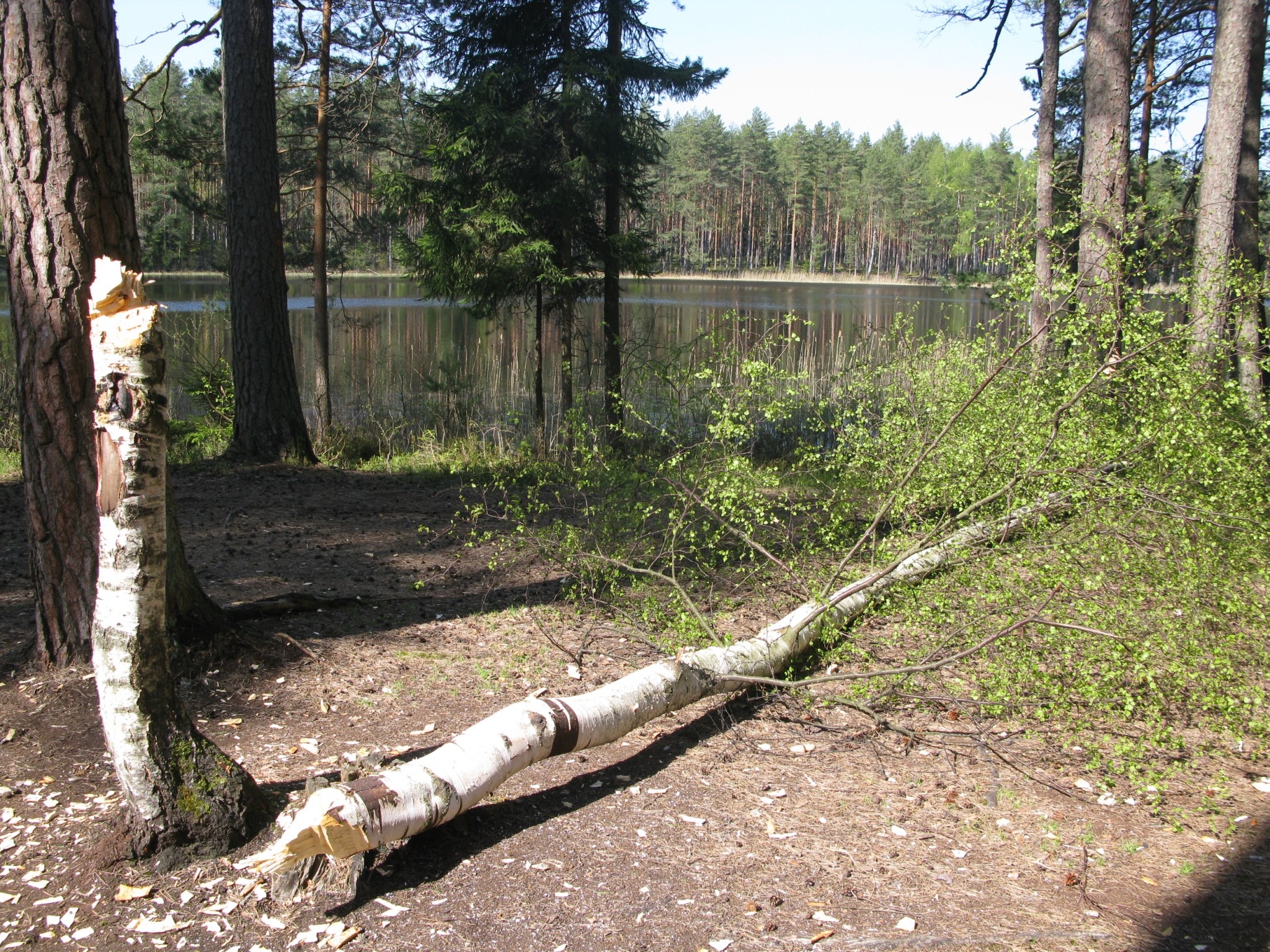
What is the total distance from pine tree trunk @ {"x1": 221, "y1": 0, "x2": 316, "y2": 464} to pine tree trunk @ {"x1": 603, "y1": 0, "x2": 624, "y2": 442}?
3.41m

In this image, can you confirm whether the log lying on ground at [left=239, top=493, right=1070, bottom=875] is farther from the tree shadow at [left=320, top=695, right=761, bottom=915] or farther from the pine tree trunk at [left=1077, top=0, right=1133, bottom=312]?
the pine tree trunk at [left=1077, top=0, right=1133, bottom=312]

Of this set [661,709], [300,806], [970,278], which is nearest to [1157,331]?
[661,709]

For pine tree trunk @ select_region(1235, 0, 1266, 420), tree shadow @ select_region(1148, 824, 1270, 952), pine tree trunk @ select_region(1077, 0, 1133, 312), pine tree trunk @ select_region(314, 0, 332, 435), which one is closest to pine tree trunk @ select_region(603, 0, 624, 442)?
pine tree trunk @ select_region(314, 0, 332, 435)

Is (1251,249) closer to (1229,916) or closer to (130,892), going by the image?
(1229,916)

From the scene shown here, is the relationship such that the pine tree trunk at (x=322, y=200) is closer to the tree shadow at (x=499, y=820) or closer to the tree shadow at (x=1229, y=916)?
the tree shadow at (x=499, y=820)

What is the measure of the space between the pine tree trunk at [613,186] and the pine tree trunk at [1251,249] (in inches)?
235

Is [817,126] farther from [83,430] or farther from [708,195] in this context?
[83,430]

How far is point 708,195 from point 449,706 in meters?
65.5

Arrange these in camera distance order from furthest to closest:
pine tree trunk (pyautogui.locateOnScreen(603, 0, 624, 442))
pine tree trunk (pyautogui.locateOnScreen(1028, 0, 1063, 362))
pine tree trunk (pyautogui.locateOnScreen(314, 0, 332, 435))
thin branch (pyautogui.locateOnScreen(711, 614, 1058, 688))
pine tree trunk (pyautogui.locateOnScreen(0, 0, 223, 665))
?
pine tree trunk (pyautogui.locateOnScreen(1028, 0, 1063, 362))
pine tree trunk (pyautogui.locateOnScreen(314, 0, 332, 435))
pine tree trunk (pyautogui.locateOnScreen(603, 0, 624, 442))
thin branch (pyautogui.locateOnScreen(711, 614, 1058, 688))
pine tree trunk (pyautogui.locateOnScreen(0, 0, 223, 665))

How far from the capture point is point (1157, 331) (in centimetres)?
480

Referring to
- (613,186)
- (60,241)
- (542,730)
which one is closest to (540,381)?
(613,186)

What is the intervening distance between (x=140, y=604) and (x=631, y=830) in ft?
5.94

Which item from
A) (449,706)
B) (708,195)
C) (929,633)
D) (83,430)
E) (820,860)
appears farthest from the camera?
(708,195)

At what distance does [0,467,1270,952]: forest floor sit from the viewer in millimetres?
2701
